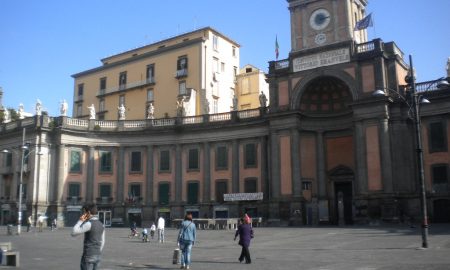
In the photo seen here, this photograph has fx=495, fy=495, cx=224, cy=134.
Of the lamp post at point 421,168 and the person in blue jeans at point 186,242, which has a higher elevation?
the lamp post at point 421,168

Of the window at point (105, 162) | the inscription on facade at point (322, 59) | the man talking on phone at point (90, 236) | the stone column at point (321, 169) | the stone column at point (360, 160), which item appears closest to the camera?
the man talking on phone at point (90, 236)

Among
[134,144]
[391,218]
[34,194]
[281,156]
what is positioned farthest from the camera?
[134,144]

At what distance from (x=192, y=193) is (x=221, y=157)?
16.4 feet

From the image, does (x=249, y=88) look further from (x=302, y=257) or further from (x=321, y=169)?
(x=302, y=257)

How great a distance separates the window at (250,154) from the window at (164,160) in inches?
360

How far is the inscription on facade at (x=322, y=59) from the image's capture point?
4512 centimetres

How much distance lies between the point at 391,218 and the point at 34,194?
1374 inches

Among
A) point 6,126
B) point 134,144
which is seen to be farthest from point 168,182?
point 6,126

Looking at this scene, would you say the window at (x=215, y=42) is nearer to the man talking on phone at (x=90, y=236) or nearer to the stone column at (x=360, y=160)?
the stone column at (x=360, y=160)

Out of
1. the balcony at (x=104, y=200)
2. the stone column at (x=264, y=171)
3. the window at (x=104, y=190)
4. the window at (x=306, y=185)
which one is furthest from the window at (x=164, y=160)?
the window at (x=306, y=185)

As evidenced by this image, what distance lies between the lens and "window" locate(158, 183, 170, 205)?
53.7 meters

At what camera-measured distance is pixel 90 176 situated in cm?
5419

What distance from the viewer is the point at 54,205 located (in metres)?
51.6

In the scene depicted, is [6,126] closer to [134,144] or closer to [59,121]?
[59,121]
